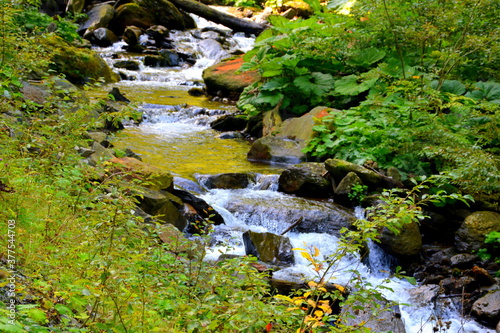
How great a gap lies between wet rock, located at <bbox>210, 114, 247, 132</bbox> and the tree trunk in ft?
43.0

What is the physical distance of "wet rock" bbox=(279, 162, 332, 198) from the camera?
687cm

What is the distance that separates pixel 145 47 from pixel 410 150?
1557 cm

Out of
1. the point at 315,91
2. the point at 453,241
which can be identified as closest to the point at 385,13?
the point at 315,91

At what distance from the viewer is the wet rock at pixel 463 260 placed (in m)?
5.29

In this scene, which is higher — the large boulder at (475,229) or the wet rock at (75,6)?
the wet rock at (75,6)

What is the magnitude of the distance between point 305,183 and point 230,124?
4.67m

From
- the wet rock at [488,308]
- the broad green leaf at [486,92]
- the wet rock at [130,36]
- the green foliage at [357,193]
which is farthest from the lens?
the wet rock at [130,36]

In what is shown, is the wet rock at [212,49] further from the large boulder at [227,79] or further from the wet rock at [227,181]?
the wet rock at [227,181]

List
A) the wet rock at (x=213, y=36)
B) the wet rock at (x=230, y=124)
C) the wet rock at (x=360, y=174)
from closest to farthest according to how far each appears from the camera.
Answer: the wet rock at (x=360, y=174) < the wet rock at (x=230, y=124) < the wet rock at (x=213, y=36)

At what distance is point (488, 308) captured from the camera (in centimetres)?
439

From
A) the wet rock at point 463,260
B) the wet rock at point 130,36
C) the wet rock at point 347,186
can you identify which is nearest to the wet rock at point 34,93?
the wet rock at point 347,186

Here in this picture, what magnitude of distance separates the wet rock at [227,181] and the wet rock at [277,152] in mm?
1568

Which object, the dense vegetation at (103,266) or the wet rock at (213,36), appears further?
the wet rock at (213,36)

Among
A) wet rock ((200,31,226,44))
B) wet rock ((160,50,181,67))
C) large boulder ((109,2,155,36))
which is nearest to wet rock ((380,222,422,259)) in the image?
wet rock ((160,50,181,67))
